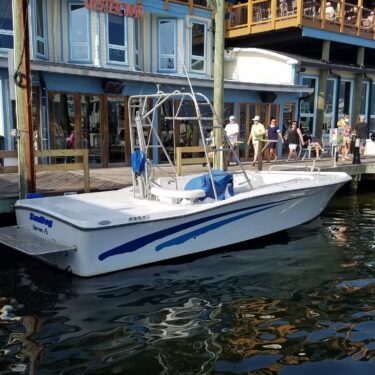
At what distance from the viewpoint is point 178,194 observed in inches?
292

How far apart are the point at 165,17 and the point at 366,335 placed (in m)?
15.3

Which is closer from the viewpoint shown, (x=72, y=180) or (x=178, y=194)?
(x=178, y=194)

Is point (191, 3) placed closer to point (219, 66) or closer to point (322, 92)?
point (322, 92)

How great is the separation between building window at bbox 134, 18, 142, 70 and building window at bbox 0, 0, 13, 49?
4.59 metres

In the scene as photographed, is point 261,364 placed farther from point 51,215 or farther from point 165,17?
point 165,17

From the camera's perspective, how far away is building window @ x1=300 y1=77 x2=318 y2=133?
66.4 ft

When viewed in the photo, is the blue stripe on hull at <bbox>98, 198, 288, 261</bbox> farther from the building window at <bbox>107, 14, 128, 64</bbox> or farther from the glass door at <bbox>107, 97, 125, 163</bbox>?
the building window at <bbox>107, 14, 128, 64</bbox>

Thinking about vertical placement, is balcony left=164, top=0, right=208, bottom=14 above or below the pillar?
above

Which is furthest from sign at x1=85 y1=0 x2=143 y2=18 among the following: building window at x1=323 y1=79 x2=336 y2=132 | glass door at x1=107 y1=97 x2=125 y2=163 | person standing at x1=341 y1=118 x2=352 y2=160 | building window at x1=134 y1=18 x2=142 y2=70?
building window at x1=323 y1=79 x2=336 y2=132

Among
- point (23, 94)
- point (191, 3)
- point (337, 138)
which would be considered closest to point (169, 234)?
point (23, 94)

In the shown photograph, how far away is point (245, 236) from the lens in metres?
8.15

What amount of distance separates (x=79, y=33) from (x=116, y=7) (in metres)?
1.53

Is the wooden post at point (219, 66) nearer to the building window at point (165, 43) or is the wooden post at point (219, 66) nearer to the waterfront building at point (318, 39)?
the building window at point (165, 43)

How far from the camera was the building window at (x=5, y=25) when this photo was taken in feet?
45.4
